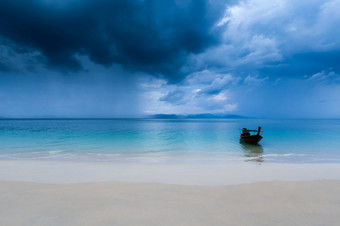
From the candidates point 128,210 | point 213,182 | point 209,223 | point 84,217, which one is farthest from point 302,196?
point 84,217

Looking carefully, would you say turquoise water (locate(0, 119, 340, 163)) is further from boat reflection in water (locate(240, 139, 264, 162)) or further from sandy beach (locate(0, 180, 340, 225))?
sandy beach (locate(0, 180, 340, 225))

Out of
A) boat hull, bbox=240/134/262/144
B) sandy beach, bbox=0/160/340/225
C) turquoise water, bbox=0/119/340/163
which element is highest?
sandy beach, bbox=0/160/340/225

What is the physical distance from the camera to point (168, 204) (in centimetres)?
472

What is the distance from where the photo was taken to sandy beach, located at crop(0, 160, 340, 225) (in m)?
3.96

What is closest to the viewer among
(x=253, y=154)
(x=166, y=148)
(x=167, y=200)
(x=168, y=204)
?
(x=168, y=204)

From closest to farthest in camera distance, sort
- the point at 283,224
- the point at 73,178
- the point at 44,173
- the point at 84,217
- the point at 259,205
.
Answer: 1. the point at 283,224
2. the point at 84,217
3. the point at 259,205
4. the point at 73,178
5. the point at 44,173

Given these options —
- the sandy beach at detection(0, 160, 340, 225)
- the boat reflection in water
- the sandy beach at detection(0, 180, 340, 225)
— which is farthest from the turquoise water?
the sandy beach at detection(0, 180, 340, 225)

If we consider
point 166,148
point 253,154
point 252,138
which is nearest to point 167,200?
point 253,154

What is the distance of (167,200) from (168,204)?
265 millimetres

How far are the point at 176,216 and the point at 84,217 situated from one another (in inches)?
88.1

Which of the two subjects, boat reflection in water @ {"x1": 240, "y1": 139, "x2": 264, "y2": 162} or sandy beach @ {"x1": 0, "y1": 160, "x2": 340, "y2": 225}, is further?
boat reflection in water @ {"x1": 240, "y1": 139, "x2": 264, "y2": 162}

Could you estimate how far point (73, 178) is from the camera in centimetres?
725

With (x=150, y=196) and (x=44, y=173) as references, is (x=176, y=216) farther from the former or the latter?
(x=44, y=173)

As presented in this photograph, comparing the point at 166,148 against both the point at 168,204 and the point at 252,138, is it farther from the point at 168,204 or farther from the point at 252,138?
the point at 168,204
